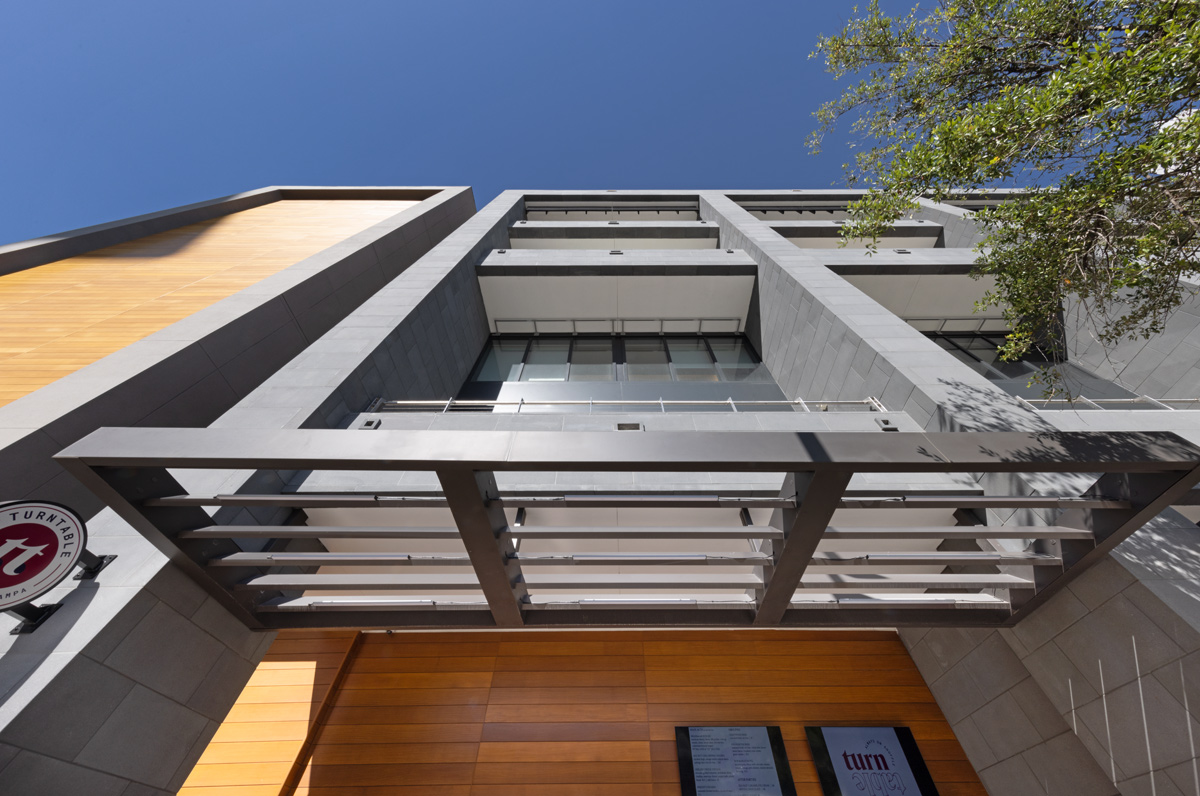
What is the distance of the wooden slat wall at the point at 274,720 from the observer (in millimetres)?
5867

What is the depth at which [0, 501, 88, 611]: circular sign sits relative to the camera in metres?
3.29

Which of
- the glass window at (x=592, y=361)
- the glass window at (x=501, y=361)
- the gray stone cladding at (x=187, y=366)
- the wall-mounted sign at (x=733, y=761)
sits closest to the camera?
the gray stone cladding at (x=187, y=366)

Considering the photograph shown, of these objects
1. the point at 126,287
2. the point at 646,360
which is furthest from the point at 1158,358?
the point at 126,287

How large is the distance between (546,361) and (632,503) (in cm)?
900

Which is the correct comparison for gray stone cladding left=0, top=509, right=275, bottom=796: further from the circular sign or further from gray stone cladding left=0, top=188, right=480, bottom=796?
the circular sign

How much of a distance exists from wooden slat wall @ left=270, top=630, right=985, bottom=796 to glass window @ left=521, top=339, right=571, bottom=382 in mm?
6641

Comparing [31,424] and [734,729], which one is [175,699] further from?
[734,729]

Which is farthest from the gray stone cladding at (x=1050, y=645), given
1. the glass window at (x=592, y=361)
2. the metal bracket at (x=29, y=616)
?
the metal bracket at (x=29, y=616)

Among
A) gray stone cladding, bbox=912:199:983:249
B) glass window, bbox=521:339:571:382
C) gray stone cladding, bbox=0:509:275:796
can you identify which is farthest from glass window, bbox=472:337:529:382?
gray stone cladding, bbox=912:199:983:249

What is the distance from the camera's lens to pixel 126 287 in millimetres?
9859

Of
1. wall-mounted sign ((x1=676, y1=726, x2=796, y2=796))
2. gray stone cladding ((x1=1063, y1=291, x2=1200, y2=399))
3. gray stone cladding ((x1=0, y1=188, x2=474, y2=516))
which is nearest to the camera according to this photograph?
gray stone cladding ((x1=0, y1=188, x2=474, y2=516))

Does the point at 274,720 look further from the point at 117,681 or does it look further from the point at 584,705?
the point at 584,705

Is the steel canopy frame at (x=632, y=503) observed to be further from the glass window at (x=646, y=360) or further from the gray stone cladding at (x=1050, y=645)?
the glass window at (x=646, y=360)

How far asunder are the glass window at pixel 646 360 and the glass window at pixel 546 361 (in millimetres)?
2014
